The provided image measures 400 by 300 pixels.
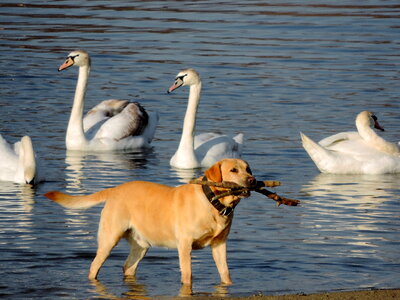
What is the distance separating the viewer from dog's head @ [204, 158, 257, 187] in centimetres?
823

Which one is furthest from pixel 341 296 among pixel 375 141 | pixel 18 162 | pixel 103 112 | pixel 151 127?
pixel 103 112

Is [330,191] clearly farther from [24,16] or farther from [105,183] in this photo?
[24,16]

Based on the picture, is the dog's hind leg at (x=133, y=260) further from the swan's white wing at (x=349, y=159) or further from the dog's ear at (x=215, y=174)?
the swan's white wing at (x=349, y=159)

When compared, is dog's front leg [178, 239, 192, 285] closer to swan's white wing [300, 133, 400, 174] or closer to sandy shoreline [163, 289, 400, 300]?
sandy shoreline [163, 289, 400, 300]

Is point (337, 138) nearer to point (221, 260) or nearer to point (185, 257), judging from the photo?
point (221, 260)

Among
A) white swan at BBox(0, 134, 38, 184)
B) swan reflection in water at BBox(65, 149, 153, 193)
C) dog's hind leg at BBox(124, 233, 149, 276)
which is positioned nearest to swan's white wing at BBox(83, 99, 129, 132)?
swan reflection in water at BBox(65, 149, 153, 193)

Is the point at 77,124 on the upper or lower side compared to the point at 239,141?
upper

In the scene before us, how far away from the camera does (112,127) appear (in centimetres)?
1714

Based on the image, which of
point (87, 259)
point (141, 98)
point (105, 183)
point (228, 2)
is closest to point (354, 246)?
point (87, 259)

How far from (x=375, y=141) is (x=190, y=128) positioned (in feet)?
8.82

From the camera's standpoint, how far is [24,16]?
102 ft

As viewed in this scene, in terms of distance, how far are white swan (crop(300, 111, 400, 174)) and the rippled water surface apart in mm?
217

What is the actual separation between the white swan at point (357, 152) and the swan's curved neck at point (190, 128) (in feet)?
5.24

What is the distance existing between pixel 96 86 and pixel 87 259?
1170 cm
